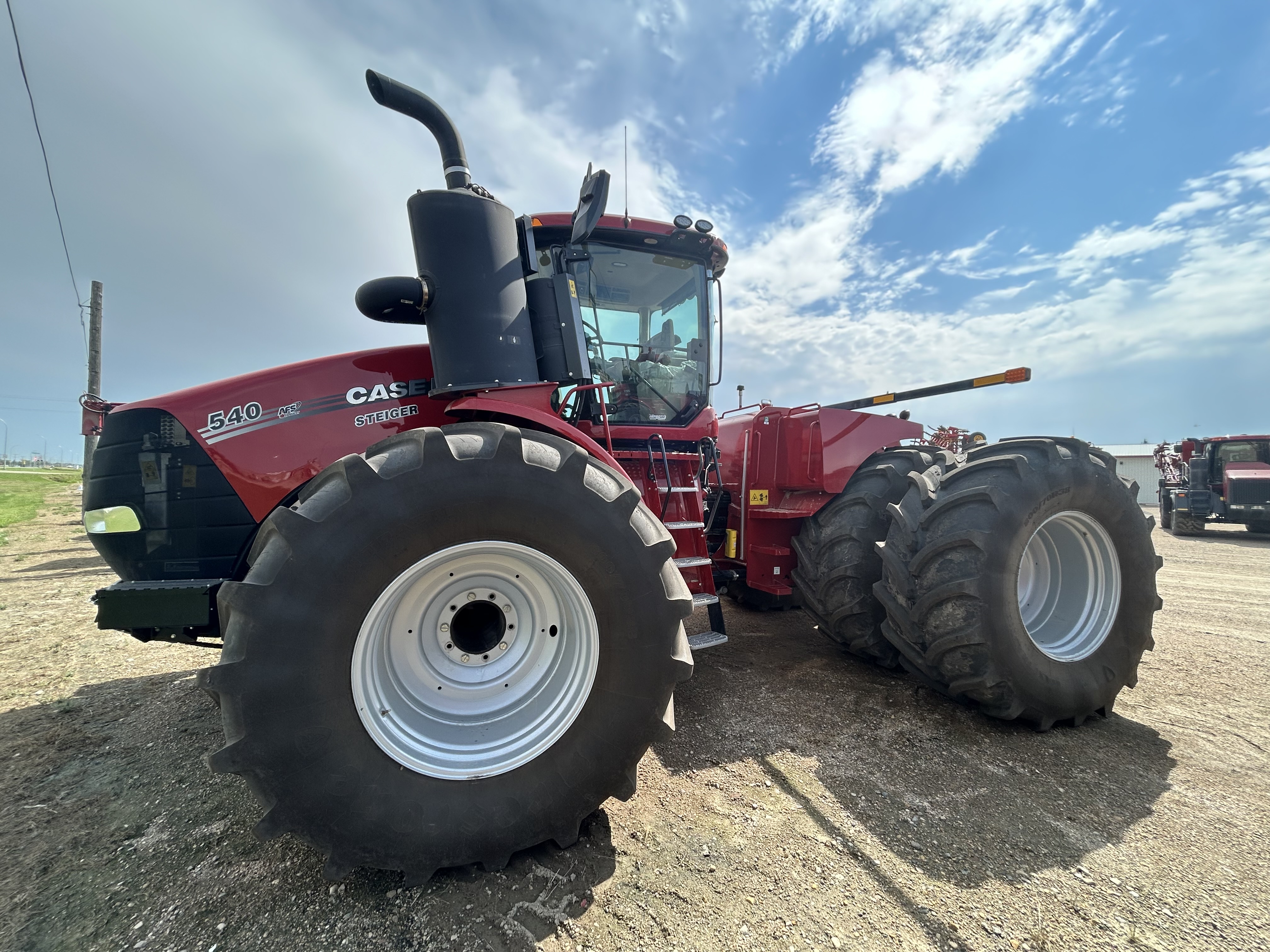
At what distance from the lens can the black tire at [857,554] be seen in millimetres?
3318

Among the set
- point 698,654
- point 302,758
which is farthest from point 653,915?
point 698,654

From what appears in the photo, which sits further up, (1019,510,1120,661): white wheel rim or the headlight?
the headlight

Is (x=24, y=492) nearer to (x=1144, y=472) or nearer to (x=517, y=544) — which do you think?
(x=517, y=544)

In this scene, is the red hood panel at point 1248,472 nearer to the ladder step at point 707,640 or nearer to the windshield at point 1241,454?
the windshield at point 1241,454

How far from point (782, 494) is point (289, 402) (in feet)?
9.98

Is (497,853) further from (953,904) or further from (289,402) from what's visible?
(289,402)

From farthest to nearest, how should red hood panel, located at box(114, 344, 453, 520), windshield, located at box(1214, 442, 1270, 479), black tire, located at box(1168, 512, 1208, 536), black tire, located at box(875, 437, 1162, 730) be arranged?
black tire, located at box(1168, 512, 1208, 536), windshield, located at box(1214, 442, 1270, 479), black tire, located at box(875, 437, 1162, 730), red hood panel, located at box(114, 344, 453, 520)

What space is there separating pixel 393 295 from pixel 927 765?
3.17m

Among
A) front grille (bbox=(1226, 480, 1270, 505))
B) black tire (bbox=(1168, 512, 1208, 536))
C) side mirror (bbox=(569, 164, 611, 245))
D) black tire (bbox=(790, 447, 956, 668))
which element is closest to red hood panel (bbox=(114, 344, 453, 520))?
side mirror (bbox=(569, 164, 611, 245))

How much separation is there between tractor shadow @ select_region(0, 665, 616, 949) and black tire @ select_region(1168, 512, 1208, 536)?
17482mm

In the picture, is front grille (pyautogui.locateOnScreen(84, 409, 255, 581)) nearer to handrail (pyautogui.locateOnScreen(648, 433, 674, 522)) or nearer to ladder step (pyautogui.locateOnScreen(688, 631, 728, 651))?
handrail (pyautogui.locateOnScreen(648, 433, 674, 522))

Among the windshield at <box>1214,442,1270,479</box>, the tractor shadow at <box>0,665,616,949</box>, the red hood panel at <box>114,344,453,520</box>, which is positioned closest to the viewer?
the tractor shadow at <box>0,665,616,949</box>

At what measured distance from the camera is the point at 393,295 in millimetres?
2314

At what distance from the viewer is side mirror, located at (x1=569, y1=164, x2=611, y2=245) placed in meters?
2.43
